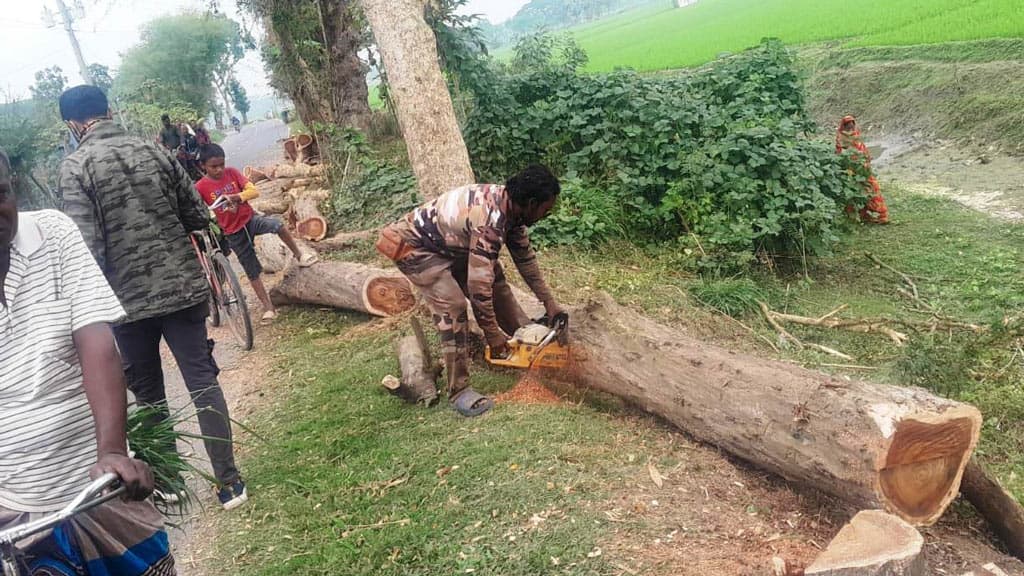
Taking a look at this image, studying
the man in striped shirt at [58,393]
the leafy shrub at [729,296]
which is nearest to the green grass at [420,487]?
the man in striped shirt at [58,393]

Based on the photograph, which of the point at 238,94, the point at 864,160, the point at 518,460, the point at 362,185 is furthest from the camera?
the point at 238,94

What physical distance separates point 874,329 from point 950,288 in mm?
1512

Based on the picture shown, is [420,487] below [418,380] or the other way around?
below

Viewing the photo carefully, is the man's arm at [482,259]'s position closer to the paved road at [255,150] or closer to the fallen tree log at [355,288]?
the fallen tree log at [355,288]

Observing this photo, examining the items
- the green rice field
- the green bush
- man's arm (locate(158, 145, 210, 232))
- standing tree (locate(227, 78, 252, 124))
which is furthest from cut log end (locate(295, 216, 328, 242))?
standing tree (locate(227, 78, 252, 124))

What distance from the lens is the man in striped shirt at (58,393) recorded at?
1.66 meters

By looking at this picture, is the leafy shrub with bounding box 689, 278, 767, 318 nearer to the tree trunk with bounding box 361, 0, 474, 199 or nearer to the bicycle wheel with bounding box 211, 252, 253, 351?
the tree trunk with bounding box 361, 0, 474, 199

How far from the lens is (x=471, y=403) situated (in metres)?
3.91

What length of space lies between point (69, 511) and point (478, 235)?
7.70ft

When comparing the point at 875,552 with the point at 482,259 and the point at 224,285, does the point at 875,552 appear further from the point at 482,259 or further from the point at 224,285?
the point at 224,285

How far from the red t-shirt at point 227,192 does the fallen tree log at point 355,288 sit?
0.64 metres

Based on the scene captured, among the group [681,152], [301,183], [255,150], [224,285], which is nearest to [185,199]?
[224,285]

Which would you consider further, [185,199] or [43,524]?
[185,199]

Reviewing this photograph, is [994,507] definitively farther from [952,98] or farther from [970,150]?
[952,98]
